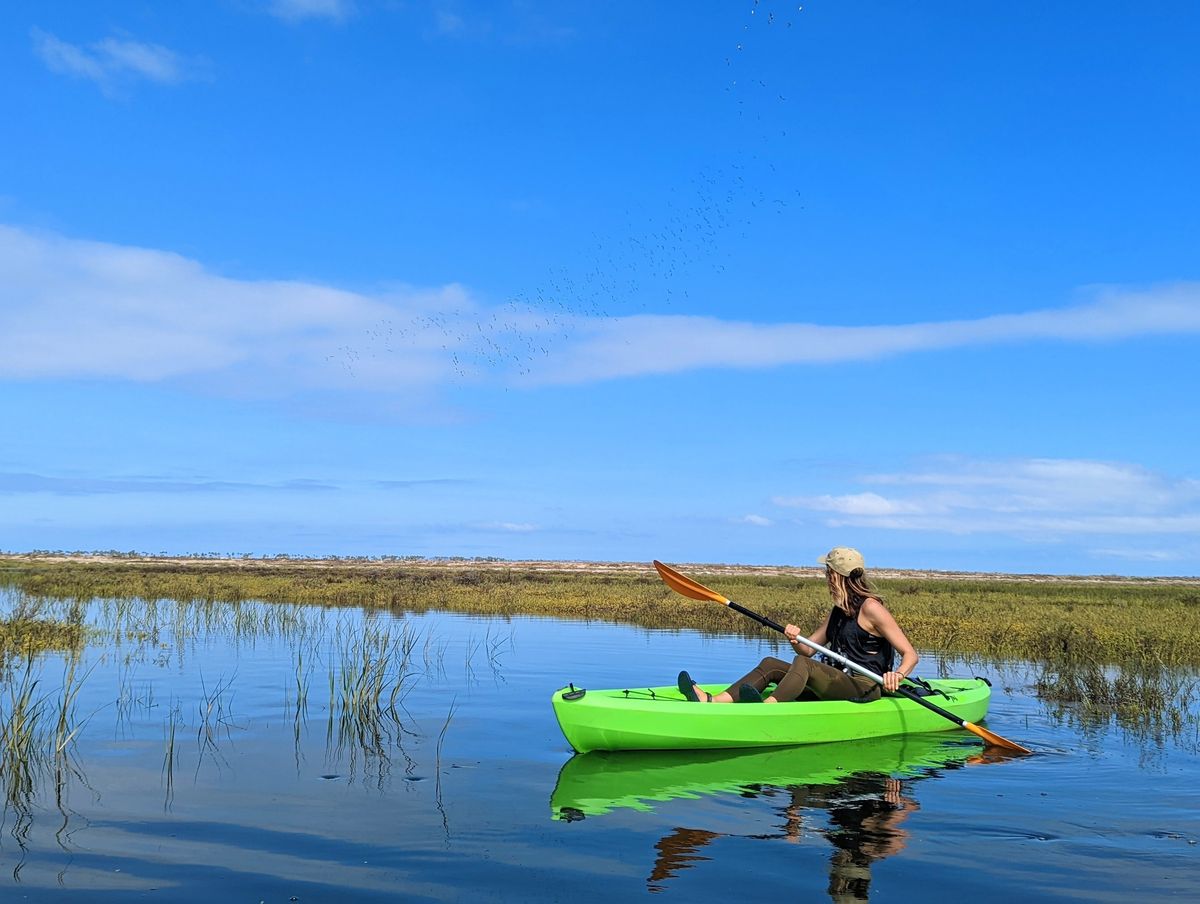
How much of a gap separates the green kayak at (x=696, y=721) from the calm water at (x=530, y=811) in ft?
0.63

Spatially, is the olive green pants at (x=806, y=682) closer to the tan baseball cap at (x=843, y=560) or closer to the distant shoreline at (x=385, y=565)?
the tan baseball cap at (x=843, y=560)

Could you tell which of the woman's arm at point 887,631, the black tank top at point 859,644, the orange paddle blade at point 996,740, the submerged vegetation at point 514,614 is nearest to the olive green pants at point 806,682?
the black tank top at point 859,644

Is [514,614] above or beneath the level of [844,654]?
beneath

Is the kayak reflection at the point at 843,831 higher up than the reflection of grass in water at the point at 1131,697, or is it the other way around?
the reflection of grass in water at the point at 1131,697

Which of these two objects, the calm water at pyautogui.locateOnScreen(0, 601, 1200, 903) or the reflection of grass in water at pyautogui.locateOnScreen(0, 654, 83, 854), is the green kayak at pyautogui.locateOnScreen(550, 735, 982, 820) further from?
the reflection of grass in water at pyautogui.locateOnScreen(0, 654, 83, 854)

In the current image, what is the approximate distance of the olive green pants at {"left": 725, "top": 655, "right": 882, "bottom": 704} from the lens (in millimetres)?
10516

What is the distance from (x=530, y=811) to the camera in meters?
7.79

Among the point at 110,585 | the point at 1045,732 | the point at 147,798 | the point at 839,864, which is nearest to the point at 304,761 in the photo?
the point at 147,798

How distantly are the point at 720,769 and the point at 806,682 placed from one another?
5.25ft

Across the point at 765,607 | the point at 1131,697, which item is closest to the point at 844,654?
the point at 1131,697

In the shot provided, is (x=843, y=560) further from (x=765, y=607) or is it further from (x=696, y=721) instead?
(x=765, y=607)

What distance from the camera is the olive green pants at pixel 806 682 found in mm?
10516

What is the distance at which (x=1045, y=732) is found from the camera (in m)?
11.6

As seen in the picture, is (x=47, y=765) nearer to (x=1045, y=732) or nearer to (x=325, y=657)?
(x=325, y=657)
